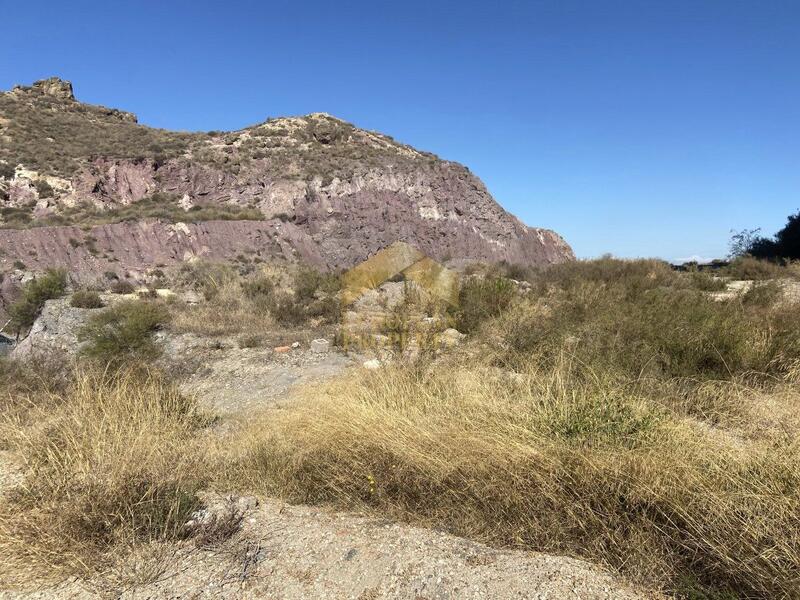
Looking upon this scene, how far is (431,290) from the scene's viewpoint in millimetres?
9172

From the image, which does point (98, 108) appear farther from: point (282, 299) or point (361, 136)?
point (282, 299)

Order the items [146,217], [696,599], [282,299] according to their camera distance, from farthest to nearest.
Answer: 1. [146,217]
2. [282,299]
3. [696,599]

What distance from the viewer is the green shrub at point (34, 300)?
1389 centimetres

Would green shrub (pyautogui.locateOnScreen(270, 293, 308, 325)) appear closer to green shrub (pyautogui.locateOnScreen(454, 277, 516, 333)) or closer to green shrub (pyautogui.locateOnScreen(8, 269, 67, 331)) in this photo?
green shrub (pyautogui.locateOnScreen(454, 277, 516, 333))

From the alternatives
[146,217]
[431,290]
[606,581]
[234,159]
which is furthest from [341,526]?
[234,159]

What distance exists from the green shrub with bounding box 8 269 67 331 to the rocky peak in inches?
1468

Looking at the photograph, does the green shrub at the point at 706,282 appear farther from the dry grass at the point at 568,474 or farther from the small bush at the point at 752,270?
the dry grass at the point at 568,474

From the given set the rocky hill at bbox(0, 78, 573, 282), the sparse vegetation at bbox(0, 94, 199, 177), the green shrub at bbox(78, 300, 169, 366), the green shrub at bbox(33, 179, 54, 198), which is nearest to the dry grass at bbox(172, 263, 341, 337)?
the green shrub at bbox(78, 300, 169, 366)

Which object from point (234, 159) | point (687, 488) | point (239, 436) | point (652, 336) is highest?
point (234, 159)

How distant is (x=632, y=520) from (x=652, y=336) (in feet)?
10.9

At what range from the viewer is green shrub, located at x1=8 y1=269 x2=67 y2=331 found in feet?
45.6

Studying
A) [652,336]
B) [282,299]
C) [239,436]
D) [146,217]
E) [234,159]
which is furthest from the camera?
[234,159]

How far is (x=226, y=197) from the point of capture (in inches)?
1252

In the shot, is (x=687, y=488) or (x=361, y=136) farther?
(x=361, y=136)
